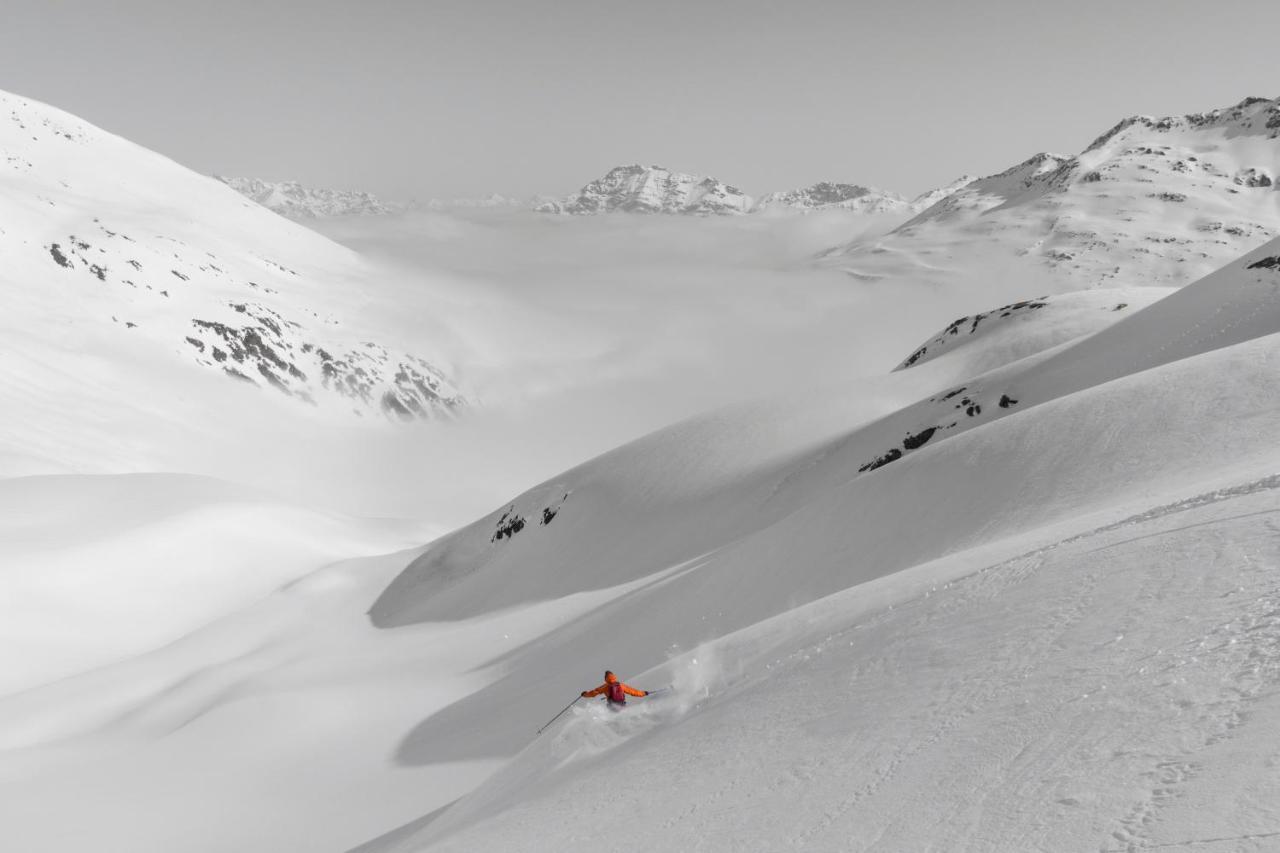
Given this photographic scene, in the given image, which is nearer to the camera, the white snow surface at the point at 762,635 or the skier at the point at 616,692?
the white snow surface at the point at 762,635

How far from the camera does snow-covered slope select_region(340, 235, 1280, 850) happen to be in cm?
652

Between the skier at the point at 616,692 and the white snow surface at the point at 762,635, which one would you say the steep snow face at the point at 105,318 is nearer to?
the white snow surface at the point at 762,635

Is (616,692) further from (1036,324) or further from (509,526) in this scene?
(1036,324)

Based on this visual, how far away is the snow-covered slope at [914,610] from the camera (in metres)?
6.52

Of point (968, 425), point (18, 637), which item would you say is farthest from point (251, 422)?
point (968, 425)

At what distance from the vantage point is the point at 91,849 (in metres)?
21.6

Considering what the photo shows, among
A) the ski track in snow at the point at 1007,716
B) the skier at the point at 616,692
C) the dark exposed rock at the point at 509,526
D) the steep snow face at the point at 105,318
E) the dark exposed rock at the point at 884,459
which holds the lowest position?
the ski track in snow at the point at 1007,716

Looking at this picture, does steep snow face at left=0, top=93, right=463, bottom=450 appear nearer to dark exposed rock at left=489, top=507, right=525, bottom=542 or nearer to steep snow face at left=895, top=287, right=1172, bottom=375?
dark exposed rock at left=489, top=507, right=525, bottom=542

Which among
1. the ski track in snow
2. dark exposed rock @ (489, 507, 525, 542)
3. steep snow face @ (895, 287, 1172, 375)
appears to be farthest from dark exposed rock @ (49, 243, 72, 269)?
the ski track in snow

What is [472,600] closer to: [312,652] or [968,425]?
[312,652]

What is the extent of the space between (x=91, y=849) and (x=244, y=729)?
5893 mm

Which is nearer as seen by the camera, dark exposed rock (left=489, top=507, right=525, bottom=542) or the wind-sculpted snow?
the wind-sculpted snow

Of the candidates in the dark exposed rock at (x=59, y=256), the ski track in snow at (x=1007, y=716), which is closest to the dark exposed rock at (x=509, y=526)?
the ski track in snow at (x=1007, y=716)

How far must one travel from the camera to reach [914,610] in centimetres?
979
